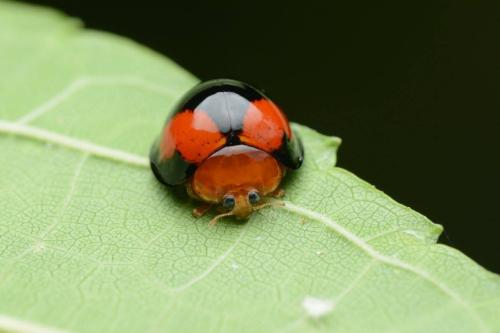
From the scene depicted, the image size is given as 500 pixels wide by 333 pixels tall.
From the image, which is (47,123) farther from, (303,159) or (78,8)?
(78,8)

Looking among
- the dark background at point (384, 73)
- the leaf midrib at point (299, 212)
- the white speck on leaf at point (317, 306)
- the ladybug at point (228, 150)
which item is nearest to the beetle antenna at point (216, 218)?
the ladybug at point (228, 150)

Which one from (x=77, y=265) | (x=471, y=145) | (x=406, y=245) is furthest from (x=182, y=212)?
(x=471, y=145)

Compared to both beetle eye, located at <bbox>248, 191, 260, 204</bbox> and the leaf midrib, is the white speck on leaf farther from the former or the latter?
beetle eye, located at <bbox>248, 191, 260, 204</bbox>

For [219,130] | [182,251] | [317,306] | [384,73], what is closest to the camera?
[317,306]

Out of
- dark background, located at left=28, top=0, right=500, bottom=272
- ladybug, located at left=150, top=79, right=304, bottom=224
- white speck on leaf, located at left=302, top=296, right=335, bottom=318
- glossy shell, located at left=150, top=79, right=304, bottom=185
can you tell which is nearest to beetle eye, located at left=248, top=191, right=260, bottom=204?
ladybug, located at left=150, top=79, right=304, bottom=224

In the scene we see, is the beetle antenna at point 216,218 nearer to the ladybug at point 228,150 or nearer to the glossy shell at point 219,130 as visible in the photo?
the ladybug at point 228,150

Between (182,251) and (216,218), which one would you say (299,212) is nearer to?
(216,218)

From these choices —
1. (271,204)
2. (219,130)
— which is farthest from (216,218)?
(219,130)
